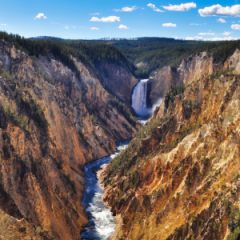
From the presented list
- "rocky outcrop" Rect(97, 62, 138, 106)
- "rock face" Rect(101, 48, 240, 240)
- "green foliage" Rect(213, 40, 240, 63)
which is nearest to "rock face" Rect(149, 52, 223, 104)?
"green foliage" Rect(213, 40, 240, 63)

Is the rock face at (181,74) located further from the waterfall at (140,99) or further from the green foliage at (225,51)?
the waterfall at (140,99)

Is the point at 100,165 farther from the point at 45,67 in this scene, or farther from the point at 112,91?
the point at 112,91

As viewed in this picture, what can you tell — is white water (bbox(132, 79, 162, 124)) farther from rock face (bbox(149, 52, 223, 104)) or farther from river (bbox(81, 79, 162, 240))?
river (bbox(81, 79, 162, 240))

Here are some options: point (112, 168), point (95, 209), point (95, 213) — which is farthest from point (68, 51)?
point (95, 213)

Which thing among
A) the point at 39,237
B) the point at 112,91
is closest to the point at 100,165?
the point at 39,237

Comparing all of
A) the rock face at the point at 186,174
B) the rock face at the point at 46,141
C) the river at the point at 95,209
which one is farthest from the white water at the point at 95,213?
the rock face at the point at 186,174

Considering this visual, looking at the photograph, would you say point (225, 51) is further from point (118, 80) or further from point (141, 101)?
point (118, 80)
